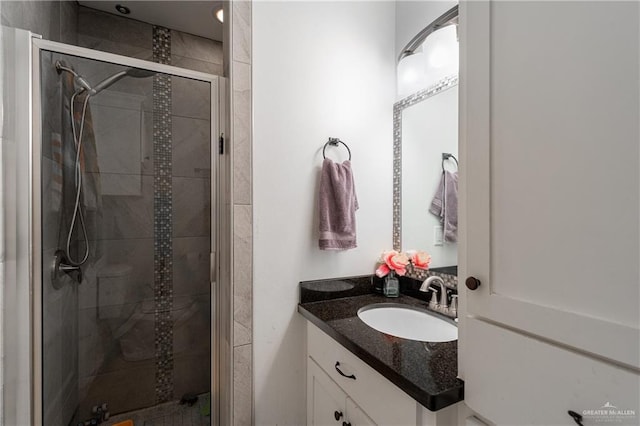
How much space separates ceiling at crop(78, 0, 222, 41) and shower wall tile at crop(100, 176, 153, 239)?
1.19 metres

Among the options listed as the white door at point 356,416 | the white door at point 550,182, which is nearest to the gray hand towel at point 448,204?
the white door at point 550,182

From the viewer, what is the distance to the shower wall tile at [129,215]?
4.80 ft

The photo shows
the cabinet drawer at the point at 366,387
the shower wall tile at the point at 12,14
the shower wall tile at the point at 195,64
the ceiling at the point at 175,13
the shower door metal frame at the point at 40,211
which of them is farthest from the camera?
the shower wall tile at the point at 195,64

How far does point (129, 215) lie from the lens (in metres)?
1.50

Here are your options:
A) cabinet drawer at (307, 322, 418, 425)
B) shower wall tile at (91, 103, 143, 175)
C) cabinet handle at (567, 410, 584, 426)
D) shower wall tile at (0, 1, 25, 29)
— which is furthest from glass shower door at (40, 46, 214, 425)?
cabinet handle at (567, 410, 584, 426)

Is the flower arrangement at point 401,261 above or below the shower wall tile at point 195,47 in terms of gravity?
below

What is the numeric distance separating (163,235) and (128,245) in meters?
0.18

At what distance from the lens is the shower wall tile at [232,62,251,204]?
1194mm

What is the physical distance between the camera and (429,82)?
1359mm

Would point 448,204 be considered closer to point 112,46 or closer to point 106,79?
point 106,79

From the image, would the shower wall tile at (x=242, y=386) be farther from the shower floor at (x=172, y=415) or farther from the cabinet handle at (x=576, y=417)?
the cabinet handle at (x=576, y=417)

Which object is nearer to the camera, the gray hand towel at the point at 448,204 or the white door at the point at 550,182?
the white door at the point at 550,182

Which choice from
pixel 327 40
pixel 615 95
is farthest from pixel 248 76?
pixel 615 95

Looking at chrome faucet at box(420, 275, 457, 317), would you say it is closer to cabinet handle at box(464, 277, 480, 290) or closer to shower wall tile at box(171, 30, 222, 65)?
cabinet handle at box(464, 277, 480, 290)
